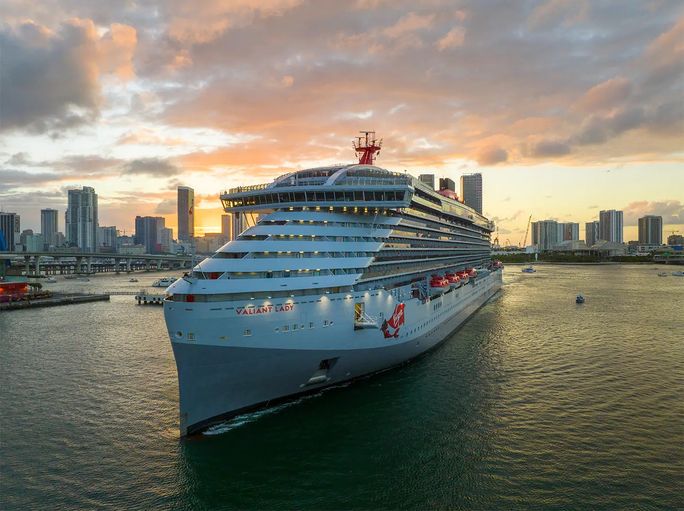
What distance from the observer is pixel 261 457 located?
18734 mm

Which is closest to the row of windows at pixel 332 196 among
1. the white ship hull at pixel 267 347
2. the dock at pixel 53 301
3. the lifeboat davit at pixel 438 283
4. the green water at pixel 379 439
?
the white ship hull at pixel 267 347

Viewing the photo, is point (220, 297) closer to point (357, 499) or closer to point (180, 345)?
point (180, 345)

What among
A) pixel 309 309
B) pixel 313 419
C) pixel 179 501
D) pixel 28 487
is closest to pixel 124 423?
pixel 28 487

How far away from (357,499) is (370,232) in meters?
16.7

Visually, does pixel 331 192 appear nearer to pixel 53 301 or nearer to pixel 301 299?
pixel 301 299

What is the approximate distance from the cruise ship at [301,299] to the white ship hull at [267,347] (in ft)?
0.17

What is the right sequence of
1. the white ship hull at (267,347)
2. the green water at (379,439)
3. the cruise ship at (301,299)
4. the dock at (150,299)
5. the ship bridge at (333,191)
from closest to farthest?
the green water at (379,439)
the white ship hull at (267,347)
the cruise ship at (301,299)
the ship bridge at (333,191)
the dock at (150,299)

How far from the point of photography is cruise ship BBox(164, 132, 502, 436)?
20000 mm

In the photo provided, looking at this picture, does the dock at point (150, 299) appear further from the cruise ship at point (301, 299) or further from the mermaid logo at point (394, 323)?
the mermaid logo at point (394, 323)

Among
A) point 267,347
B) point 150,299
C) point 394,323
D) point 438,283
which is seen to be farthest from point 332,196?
point 150,299

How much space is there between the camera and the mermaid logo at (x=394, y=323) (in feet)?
88.0

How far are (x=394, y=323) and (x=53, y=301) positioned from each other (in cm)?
Result: 6999

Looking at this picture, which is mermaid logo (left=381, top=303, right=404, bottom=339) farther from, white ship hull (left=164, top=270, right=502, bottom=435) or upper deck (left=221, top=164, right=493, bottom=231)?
upper deck (left=221, top=164, right=493, bottom=231)

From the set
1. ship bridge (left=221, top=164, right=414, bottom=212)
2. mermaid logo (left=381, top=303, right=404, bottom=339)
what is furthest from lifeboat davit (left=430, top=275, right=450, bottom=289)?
ship bridge (left=221, top=164, right=414, bottom=212)
